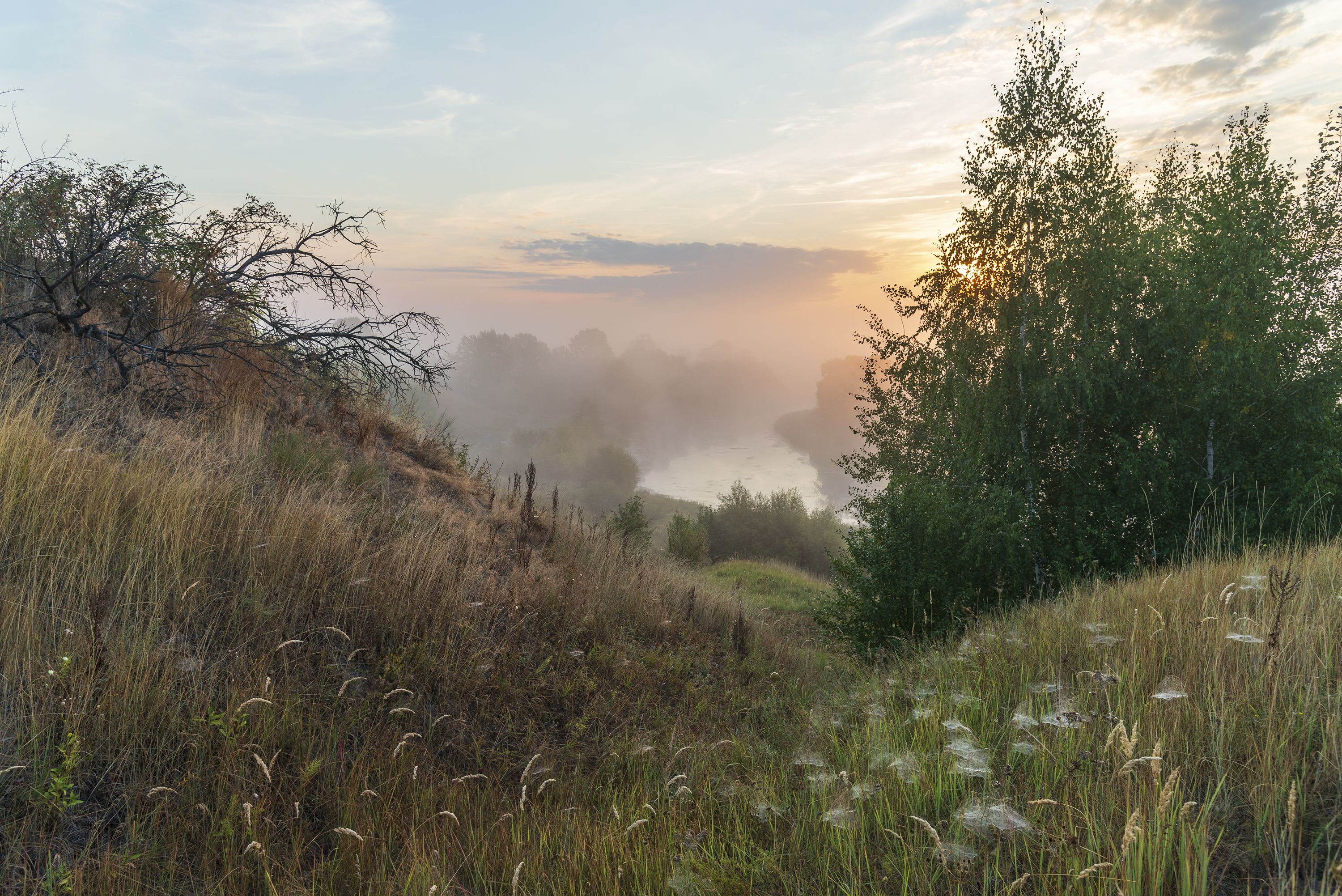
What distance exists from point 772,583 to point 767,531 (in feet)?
68.6

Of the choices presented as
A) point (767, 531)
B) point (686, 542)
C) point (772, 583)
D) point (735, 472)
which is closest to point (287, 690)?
point (772, 583)

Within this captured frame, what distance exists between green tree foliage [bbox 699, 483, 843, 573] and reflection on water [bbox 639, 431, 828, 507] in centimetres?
7586

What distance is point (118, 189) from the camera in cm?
849

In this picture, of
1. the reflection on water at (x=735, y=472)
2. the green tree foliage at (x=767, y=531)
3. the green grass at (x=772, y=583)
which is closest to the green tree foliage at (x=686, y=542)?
the green grass at (x=772, y=583)

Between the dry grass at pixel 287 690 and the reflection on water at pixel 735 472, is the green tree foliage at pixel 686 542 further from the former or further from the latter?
the reflection on water at pixel 735 472

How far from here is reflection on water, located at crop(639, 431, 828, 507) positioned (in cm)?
14738

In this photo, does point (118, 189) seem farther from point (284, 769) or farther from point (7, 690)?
point (284, 769)

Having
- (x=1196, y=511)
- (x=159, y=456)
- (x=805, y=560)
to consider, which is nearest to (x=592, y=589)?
(x=159, y=456)

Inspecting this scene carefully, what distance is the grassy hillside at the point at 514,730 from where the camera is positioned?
241cm

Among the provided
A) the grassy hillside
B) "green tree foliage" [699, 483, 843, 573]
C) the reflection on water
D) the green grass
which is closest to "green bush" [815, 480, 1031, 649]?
the green grass

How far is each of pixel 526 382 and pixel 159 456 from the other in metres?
170

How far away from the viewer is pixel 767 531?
4872 centimetres

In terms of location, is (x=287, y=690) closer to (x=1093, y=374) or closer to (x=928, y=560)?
(x=928, y=560)

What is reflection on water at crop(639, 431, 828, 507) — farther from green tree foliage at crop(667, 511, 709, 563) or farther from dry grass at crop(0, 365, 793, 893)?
dry grass at crop(0, 365, 793, 893)
